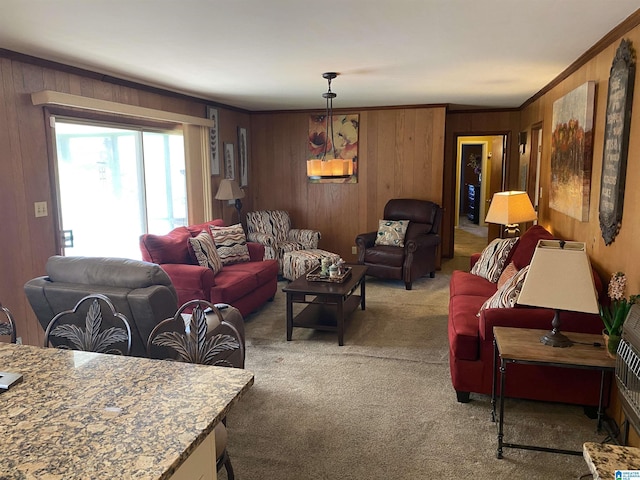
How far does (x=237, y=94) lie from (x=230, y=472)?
444 centimetres

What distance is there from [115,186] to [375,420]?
3379 mm

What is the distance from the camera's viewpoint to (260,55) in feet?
11.6

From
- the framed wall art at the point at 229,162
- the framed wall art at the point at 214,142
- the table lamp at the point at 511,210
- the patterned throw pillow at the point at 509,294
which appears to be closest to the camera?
the patterned throw pillow at the point at 509,294

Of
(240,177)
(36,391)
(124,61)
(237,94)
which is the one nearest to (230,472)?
(36,391)

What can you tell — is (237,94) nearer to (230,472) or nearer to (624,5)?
(624,5)

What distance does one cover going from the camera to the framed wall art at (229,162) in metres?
6.48

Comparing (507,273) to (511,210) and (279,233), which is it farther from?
(279,233)

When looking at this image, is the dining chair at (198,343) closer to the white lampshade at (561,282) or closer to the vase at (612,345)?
the white lampshade at (561,282)

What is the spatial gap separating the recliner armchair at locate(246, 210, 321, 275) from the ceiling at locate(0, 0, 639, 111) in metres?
2.10

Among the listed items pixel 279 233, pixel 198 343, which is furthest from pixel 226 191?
pixel 198 343

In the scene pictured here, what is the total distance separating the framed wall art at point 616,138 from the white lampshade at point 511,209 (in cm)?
133

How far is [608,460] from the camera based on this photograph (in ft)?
3.46

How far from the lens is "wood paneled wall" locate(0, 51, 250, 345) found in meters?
3.38

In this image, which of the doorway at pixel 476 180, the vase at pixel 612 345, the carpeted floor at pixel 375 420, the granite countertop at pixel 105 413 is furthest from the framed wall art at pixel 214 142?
the doorway at pixel 476 180
